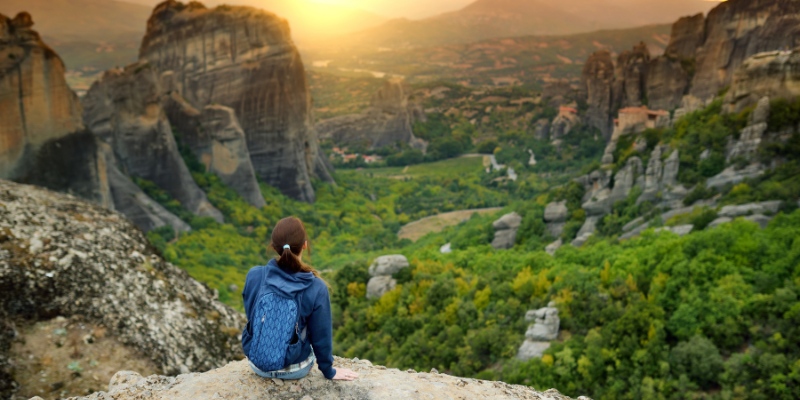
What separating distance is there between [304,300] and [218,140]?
3698 cm

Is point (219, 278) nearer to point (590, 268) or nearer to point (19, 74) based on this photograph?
point (19, 74)

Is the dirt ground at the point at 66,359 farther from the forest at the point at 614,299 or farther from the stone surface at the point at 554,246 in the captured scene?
the stone surface at the point at 554,246

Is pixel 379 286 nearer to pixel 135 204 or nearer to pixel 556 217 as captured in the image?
pixel 556 217

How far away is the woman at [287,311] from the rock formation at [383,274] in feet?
56.3

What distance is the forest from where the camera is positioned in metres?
13.8

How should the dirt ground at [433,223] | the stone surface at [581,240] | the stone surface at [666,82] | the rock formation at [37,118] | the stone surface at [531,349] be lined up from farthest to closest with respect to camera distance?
the stone surface at [666,82], the dirt ground at [433,223], the stone surface at [581,240], the rock formation at [37,118], the stone surface at [531,349]

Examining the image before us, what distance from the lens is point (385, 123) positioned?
83.1 m

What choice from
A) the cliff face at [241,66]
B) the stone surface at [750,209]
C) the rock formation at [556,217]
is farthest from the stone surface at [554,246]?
the cliff face at [241,66]

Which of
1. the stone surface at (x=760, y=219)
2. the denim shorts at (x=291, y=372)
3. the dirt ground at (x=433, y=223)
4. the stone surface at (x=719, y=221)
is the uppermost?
the denim shorts at (x=291, y=372)

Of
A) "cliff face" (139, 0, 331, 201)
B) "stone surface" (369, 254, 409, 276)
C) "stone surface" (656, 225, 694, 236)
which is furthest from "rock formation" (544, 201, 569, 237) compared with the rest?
"cliff face" (139, 0, 331, 201)

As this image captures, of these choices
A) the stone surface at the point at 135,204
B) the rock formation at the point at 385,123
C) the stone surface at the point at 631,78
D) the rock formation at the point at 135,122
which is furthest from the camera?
the rock formation at the point at 385,123

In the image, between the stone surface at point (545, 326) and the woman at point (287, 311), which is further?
the stone surface at point (545, 326)

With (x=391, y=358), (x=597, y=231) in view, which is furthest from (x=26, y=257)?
(x=597, y=231)

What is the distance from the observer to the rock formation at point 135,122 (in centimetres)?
3403
